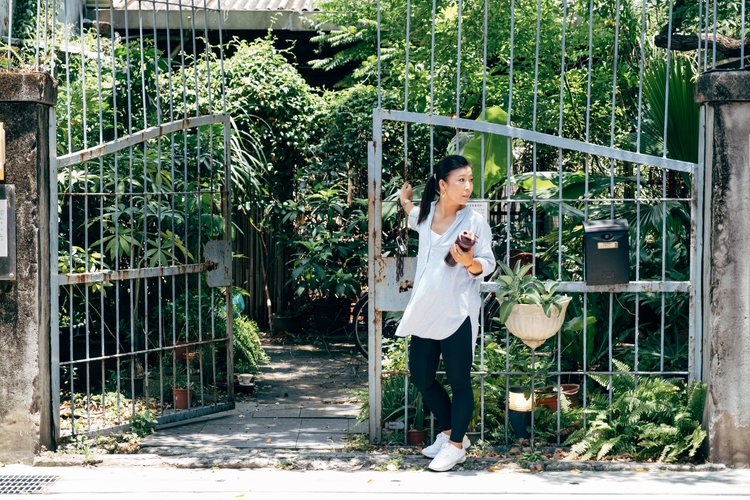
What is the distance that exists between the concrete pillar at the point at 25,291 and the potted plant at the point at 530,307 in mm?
2967

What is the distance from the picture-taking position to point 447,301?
623 centimetres

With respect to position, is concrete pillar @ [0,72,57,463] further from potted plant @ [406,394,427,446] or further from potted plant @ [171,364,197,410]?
potted plant @ [406,394,427,446]

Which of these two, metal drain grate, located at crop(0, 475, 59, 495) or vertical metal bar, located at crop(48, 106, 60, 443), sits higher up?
vertical metal bar, located at crop(48, 106, 60, 443)

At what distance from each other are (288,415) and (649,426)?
2.96 m

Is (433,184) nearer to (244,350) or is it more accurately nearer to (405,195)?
(405,195)

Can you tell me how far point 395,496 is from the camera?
5.91 meters

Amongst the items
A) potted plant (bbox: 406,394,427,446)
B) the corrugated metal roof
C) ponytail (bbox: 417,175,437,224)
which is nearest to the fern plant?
potted plant (bbox: 406,394,427,446)

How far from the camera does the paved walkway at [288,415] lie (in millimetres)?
7066

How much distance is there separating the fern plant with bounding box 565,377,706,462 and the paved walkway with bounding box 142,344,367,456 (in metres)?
1.75

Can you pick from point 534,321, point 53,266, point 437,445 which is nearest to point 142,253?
point 53,266

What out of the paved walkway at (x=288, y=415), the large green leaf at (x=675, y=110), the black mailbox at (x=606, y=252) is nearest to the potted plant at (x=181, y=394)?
the paved walkway at (x=288, y=415)

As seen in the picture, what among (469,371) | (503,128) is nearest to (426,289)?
(469,371)

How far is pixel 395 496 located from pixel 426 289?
1.26m

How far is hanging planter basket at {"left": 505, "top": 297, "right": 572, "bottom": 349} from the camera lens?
632 cm
